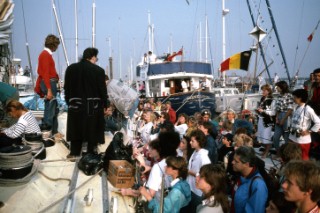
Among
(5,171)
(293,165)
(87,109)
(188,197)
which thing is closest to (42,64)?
(87,109)

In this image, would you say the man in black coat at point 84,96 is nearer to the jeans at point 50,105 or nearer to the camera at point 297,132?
the jeans at point 50,105

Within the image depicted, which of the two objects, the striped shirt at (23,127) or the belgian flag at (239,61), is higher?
the belgian flag at (239,61)

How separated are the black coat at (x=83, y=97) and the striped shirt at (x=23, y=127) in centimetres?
55

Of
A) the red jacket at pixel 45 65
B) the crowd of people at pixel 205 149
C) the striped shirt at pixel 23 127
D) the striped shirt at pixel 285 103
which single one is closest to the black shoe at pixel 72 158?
the crowd of people at pixel 205 149

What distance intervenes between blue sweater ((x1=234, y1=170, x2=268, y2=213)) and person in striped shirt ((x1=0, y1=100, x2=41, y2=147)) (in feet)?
10.2

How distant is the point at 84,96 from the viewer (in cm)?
442

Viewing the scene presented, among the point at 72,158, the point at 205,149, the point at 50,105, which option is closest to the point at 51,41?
the point at 50,105

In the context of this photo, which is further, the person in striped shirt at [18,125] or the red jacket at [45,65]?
the red jacket at [45,65]

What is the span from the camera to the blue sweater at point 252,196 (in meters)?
2.77

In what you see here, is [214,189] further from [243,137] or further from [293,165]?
[243,137]

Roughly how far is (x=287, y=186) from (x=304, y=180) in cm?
13

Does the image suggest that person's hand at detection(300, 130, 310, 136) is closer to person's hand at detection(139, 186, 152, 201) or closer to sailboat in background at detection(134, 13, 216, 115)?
person's hand at detection(139, 186, 152, 201)

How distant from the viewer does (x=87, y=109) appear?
4430 millimetres

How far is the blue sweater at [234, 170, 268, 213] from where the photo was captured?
2770mm
